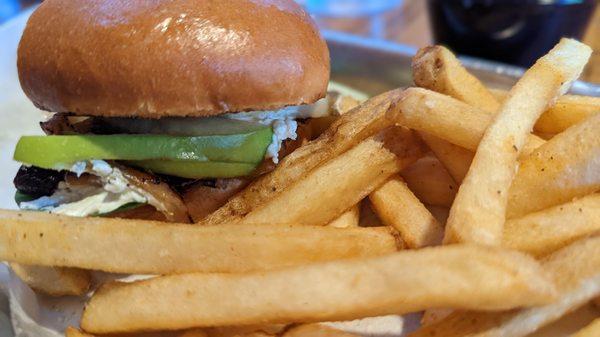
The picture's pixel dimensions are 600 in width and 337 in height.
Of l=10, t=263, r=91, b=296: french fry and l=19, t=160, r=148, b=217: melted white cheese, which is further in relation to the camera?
l=19, t=160, r=148, b=217: melted white cheese

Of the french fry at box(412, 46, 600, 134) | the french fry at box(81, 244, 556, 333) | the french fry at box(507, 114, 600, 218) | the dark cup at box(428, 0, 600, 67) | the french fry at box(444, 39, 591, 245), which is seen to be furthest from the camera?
the dark cup at box(428, 0, 600, 67)

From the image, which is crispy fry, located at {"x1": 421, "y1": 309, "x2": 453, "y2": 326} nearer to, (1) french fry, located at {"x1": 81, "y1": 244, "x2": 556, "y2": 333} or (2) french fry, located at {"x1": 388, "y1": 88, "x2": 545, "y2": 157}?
(1) french fry, located at {"x1": 81, "y1": 244, "x2": 556, "y2": 333}

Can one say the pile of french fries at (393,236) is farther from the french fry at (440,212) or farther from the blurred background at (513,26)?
Answer: the blurred background at (513,26)

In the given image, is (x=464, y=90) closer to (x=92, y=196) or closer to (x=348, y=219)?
(x=348, y=219)

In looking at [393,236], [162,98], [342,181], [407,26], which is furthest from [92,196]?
[407,26]

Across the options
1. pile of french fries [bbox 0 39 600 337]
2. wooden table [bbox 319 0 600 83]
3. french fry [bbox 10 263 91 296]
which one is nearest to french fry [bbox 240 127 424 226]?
pile of french fries [bbox 0 39 600 337]

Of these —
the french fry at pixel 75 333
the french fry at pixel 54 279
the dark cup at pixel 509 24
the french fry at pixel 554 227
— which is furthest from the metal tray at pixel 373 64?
the french fry at pixel 75 333
